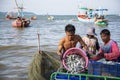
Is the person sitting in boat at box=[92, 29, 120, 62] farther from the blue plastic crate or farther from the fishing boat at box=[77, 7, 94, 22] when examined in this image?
the fishing boat at box=[77, 7, 94, 22]

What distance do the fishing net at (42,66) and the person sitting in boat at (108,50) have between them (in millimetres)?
1968

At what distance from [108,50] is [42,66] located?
219cm

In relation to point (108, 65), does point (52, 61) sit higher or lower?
lower

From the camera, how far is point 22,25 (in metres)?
38.7

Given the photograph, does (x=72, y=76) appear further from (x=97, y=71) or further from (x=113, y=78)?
(x=113, y=78)

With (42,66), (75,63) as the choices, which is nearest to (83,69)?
(75,63)

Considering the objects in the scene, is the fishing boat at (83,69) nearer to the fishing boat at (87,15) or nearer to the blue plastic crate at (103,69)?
the blue plastic crate at (103,69)

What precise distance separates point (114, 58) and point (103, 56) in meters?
0.26

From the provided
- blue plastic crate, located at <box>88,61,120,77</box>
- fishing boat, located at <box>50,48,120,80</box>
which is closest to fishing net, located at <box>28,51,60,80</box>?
fishing boat, located at <box>50,48,120,80</box>

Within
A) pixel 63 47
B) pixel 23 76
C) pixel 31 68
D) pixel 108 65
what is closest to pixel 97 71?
pixel 108 65

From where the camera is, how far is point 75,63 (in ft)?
15.0

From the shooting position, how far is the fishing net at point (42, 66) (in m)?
6.41

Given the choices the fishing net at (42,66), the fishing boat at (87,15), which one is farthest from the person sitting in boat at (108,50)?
the fishing boat at (87,15)

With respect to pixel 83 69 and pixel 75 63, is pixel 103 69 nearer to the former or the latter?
pixel 83 69
